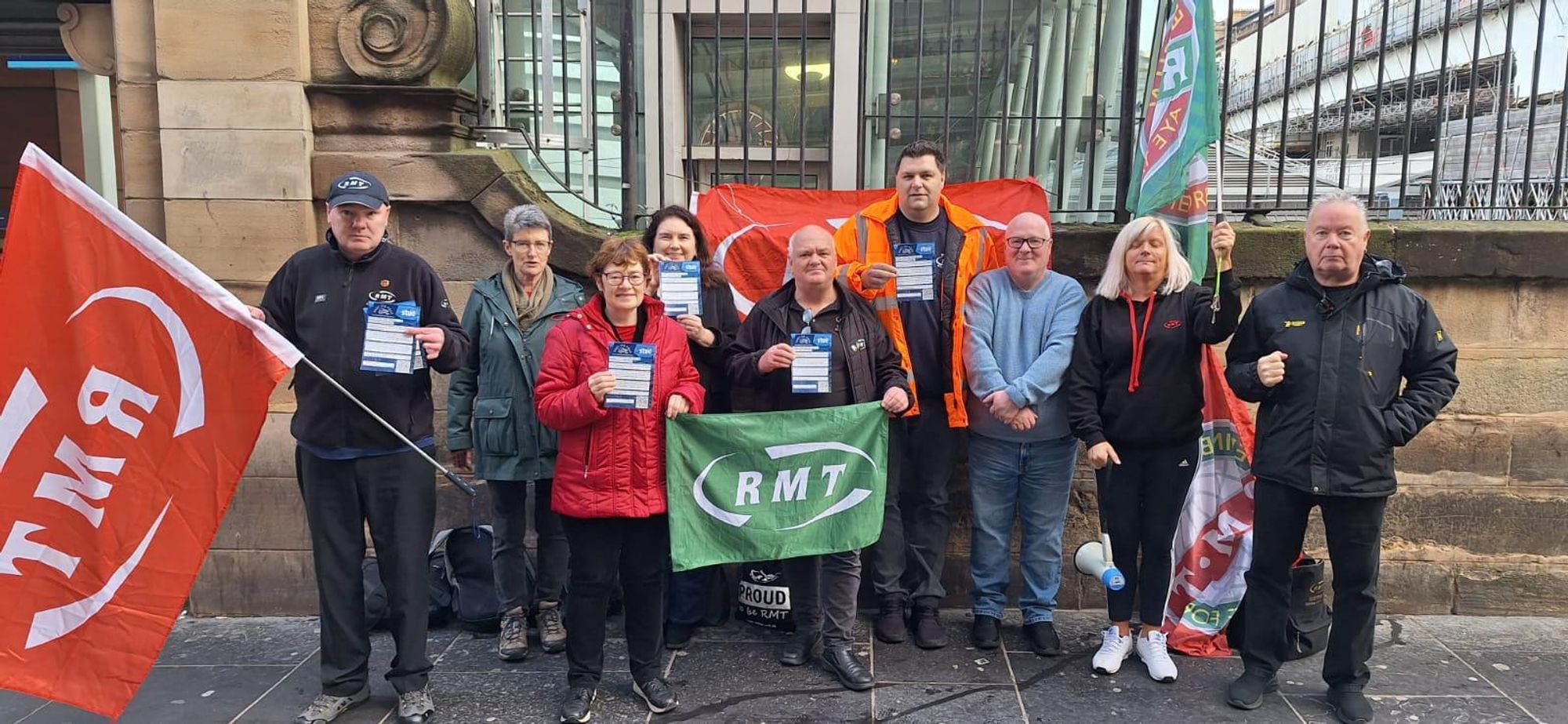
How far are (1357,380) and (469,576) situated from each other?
4.01 metres

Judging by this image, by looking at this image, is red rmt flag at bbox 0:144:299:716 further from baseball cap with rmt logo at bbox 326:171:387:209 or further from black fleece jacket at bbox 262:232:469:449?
baseball cap with rmt logo at bbox 326:171:387:209

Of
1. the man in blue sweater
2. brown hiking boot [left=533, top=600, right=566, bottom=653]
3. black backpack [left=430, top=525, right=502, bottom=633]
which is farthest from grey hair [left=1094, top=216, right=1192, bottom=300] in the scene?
black backpack [left=430, top=525, right=502, bottom=633]

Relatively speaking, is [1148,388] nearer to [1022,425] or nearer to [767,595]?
[1022,425]

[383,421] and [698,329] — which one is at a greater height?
[698,329]

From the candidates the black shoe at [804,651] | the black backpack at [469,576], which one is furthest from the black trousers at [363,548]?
the black shoe at [804,651]

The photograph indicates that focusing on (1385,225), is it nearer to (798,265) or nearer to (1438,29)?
(1438,29)

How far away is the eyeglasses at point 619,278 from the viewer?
12.3ft

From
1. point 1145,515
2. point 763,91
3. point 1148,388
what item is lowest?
point 1145,515

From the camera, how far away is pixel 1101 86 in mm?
6957

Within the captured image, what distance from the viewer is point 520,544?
462cm

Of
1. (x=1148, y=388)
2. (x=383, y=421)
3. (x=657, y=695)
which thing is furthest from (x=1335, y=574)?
(x=383, y=421)

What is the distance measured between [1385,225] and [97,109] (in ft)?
31.0

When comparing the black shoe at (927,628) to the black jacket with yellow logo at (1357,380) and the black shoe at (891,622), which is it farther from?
the black jacket with yellow logo at (1357,380)

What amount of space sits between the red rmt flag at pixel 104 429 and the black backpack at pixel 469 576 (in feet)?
4.79
